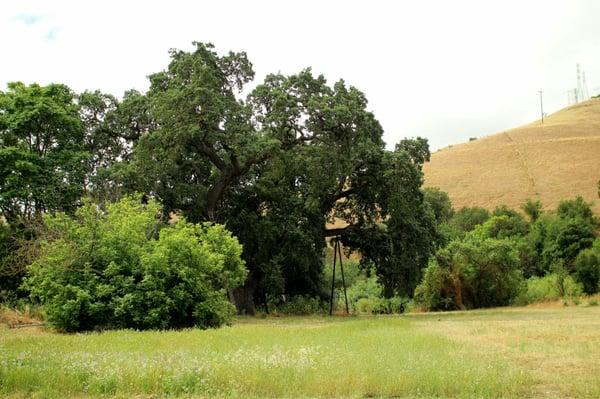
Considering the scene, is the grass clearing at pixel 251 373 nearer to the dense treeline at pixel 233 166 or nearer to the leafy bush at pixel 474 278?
the dense treeline at pixel 233 166

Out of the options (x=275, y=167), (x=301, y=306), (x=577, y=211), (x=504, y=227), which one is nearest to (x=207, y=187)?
(x=275, y=167)

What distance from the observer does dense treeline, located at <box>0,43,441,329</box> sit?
2905cm

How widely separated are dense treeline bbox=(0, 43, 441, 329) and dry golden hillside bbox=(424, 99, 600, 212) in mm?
52264

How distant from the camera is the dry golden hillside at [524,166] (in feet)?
292

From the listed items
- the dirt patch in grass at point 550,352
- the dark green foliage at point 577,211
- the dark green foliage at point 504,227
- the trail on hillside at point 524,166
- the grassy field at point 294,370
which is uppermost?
the trail on hillside at point 524,166

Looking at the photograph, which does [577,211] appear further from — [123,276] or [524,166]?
[123,276]

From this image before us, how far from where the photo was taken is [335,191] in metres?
34.3

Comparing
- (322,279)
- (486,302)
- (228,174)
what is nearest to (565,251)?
(486,302)

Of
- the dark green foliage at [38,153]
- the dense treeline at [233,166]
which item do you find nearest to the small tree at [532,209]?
the dense treeline at [233,166]

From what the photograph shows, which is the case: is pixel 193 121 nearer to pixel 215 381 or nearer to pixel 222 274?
pixel 222 274

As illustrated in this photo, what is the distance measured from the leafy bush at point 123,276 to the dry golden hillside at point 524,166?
2670 inches

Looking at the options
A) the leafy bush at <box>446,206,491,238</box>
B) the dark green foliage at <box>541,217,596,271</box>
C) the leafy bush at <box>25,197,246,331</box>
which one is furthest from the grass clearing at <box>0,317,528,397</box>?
the leafy bush at <box>446,206,491,238</box>

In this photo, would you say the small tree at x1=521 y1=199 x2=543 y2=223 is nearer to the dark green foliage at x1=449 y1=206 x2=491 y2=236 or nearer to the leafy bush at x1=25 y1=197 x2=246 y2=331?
the dark green foliage at x1=449 y1=206 x2=491 y2=236

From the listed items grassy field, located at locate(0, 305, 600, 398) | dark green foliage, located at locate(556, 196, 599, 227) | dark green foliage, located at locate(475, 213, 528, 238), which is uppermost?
dark green foliage, located at locate(556, 196, 599, 227)
